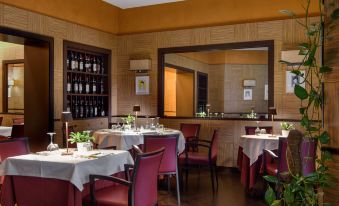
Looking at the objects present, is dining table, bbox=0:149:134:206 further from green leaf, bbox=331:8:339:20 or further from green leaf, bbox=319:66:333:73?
green leaf, bbox=331:8:339:20

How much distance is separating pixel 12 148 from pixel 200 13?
4801mm

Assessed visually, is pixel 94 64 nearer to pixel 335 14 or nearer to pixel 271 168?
pixel 271 168

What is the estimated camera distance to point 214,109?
460 inches

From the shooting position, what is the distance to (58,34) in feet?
21.4

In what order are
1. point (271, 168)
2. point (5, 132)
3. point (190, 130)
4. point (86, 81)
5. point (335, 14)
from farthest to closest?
point (86, 81), point (190, 130), point (5, 132), point (271, 168), point (335, 14)

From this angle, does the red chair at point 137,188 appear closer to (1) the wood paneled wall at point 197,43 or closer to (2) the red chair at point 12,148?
(2) the red chair at point 12,148

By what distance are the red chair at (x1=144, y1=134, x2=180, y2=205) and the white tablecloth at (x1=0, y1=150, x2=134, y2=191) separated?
88 cm

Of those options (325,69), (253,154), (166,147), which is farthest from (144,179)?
(253,154)

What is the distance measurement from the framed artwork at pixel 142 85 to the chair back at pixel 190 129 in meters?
1.38

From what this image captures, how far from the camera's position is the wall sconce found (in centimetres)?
773


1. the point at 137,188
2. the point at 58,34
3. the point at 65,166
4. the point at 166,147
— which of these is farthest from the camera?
the point at 58,34

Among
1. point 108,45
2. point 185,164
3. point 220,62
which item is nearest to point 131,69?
point 108,45

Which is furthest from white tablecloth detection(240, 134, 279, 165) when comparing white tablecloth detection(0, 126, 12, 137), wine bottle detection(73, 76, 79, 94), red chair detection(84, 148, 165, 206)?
white tablecloth detection(0, 126, 12, 137)

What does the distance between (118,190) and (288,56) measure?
170 inches
